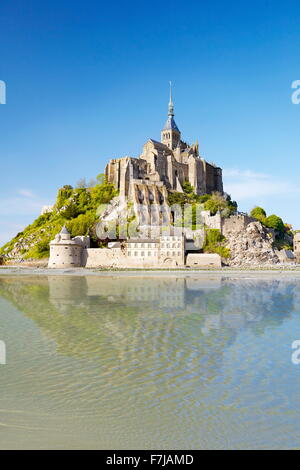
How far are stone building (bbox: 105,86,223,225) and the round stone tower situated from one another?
11.0 meters

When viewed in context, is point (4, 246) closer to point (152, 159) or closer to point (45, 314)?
point (152, 159)

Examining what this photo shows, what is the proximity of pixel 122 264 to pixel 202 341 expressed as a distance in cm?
3961

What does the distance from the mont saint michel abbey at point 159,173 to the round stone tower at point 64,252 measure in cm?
1246

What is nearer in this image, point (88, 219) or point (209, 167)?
point (88, 219)

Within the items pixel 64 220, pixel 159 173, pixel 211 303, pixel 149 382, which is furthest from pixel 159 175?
pixel 149 382

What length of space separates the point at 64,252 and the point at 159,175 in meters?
21.6

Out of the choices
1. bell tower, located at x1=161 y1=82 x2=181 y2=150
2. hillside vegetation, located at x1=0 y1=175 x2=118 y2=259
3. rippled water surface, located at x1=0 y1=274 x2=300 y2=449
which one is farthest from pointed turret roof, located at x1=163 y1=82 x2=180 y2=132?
rippled water surface, located at x1=0 y1=274 x2=300 y2=449

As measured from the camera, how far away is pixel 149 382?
7.80 m

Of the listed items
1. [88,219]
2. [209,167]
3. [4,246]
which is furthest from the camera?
[209,167]

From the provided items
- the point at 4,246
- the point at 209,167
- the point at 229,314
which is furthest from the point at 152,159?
the point at 229,314

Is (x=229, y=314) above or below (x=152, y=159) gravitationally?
below

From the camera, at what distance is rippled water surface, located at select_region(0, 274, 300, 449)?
18.6 feet
